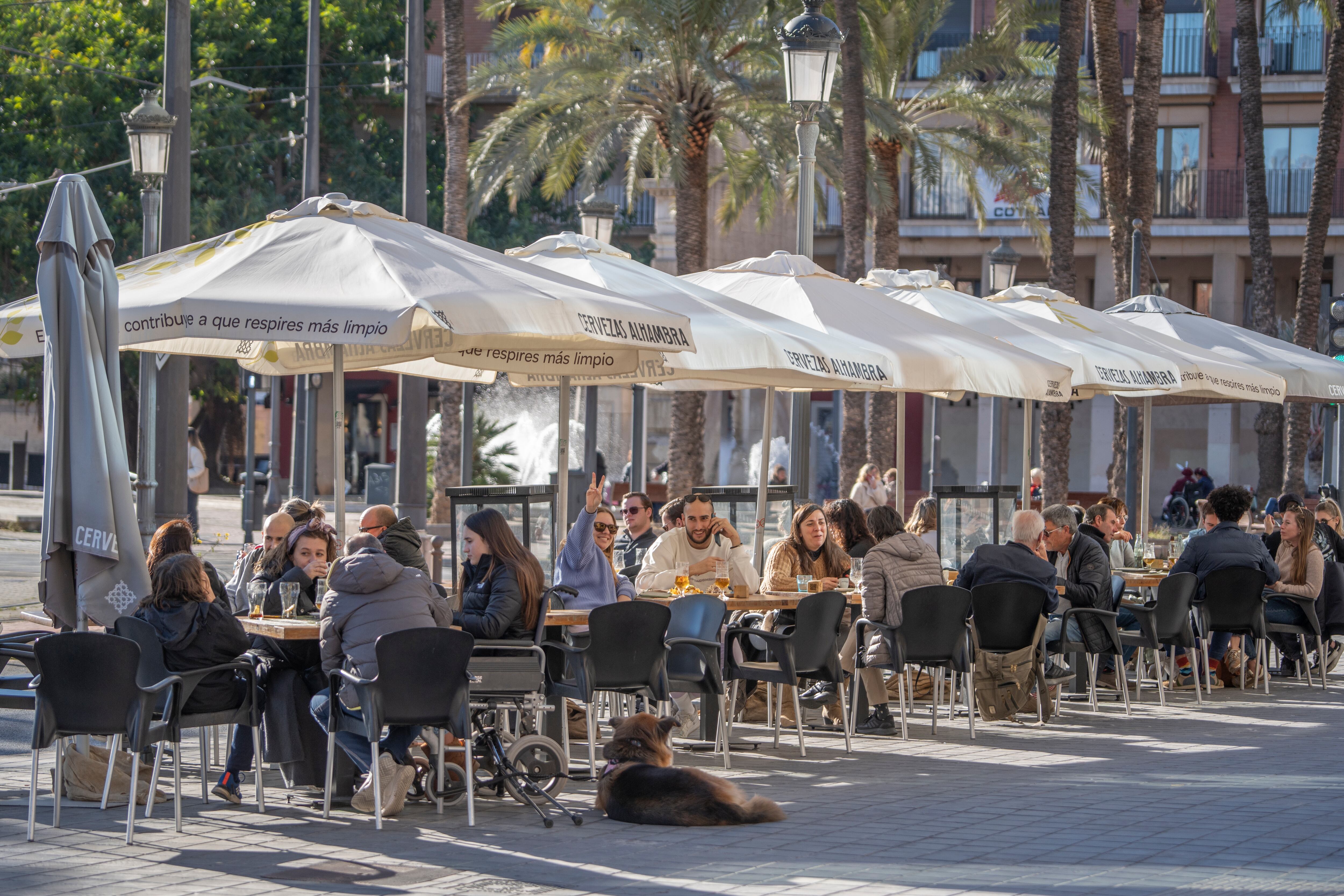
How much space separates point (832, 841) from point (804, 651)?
8.78 ft

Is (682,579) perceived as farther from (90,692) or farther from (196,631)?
(90,692)

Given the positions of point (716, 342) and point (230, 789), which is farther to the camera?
point (716, 342)

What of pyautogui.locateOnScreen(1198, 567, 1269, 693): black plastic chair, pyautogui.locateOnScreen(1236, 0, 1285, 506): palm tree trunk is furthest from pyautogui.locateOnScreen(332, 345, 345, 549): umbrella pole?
pyautogui.locateOnScreen(1236, 0, 1285, 506): palm tree trunk

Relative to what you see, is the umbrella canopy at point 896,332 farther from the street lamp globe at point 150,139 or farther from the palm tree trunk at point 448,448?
the palm tree trunk at point 448,448

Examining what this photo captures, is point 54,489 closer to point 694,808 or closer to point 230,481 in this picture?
point 694,808

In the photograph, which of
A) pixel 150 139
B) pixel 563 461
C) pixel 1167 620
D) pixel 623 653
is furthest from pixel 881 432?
pixel 623 653

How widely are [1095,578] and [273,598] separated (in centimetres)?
612

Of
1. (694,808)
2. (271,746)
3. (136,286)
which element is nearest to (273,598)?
(271,746)

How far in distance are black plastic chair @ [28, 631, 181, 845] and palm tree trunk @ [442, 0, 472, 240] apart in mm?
20391

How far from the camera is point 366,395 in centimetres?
5044

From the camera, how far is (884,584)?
10984 millimetres

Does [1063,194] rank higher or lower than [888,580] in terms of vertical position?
higher

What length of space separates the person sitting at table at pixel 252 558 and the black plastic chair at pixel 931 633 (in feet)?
11.9

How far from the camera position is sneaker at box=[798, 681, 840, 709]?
1107 centimetres
